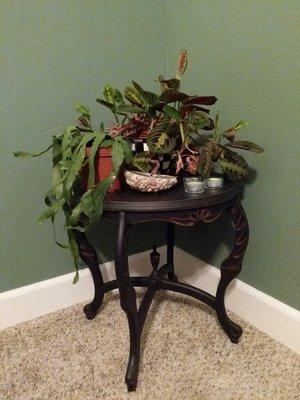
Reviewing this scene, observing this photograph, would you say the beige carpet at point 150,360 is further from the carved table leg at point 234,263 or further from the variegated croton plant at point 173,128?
the variegated croton plant at point 173,128

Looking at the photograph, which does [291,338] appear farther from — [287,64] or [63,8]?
[63,8]

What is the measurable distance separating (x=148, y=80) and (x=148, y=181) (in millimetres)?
653

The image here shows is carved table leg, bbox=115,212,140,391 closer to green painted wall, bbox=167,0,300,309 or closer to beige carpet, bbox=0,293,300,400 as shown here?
beige carpet, bbox=0,293,300,400

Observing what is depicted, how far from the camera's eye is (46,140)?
4.09 feet

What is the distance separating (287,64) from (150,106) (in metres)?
0.44

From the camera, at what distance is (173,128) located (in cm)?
99

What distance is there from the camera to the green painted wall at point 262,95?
1.03 m

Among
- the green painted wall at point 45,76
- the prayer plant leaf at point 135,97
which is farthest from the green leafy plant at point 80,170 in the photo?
the green painted wall at point 45,76

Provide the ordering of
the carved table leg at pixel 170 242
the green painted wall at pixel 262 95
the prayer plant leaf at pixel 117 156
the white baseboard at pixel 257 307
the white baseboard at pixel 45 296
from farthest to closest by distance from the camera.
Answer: the carved table leg at pixel 170 242, the white baseboard at pixel 45 296, the white baseboard at pixel 257 307, the green painted wall at pixel 262 95, the prayer plant leaf at pixel 117 156

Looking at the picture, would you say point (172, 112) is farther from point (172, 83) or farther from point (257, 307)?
point (257, 307)

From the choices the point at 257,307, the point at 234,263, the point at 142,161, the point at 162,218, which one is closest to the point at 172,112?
the point at 142,161

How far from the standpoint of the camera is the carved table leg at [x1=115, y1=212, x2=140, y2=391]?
0.92 m

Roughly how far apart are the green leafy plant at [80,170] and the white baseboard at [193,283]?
17.8 inches

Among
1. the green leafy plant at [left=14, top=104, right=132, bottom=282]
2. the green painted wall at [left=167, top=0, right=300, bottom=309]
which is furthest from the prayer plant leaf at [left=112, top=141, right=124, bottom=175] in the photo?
the green painted wall at [left=167, top=0, right=300, bottom=309]
